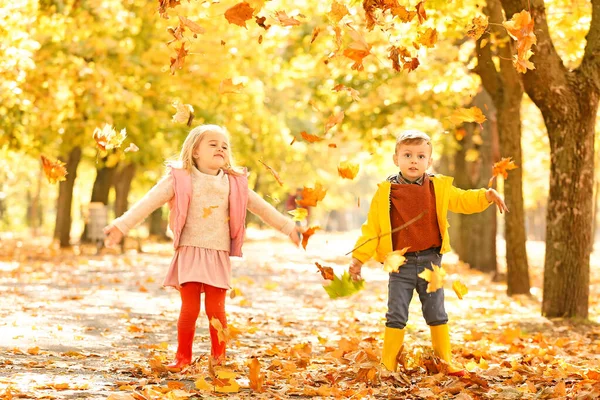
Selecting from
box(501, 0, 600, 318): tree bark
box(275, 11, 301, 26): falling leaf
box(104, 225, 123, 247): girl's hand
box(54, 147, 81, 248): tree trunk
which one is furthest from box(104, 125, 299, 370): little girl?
box(54, 147, 81, 248): tree trunk

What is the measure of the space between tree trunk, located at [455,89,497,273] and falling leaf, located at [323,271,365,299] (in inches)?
497

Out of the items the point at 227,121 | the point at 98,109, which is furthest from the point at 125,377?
the point at 227,121

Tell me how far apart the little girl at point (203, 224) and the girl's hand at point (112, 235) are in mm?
357

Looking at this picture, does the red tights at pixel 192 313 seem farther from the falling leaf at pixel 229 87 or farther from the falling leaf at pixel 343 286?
the falling leaf at pixel 229 87

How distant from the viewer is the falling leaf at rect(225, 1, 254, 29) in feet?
17.2

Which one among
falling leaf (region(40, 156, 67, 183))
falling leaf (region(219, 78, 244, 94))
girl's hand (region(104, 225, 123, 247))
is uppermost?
falling leaf (region(219, 78, 244, 94))

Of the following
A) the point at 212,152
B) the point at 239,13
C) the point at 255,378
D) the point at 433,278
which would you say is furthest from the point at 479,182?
the point at 239,13

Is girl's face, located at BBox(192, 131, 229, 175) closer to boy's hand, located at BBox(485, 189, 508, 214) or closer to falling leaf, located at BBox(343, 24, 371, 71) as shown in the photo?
falling leaf, located at BBox(343, 24, 371, 71)

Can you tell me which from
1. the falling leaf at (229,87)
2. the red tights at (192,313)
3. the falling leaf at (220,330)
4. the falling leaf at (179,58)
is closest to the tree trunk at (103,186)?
the red tights at (192,313)

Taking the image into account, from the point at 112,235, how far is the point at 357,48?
2.04m

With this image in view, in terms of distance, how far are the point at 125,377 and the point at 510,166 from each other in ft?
9.96

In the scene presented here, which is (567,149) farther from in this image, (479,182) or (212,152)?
(479,182)

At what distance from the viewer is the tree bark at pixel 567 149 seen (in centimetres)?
925

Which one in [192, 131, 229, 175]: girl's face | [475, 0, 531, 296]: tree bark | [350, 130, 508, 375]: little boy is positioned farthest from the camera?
[475, 0, 531, 296]: tree bark
